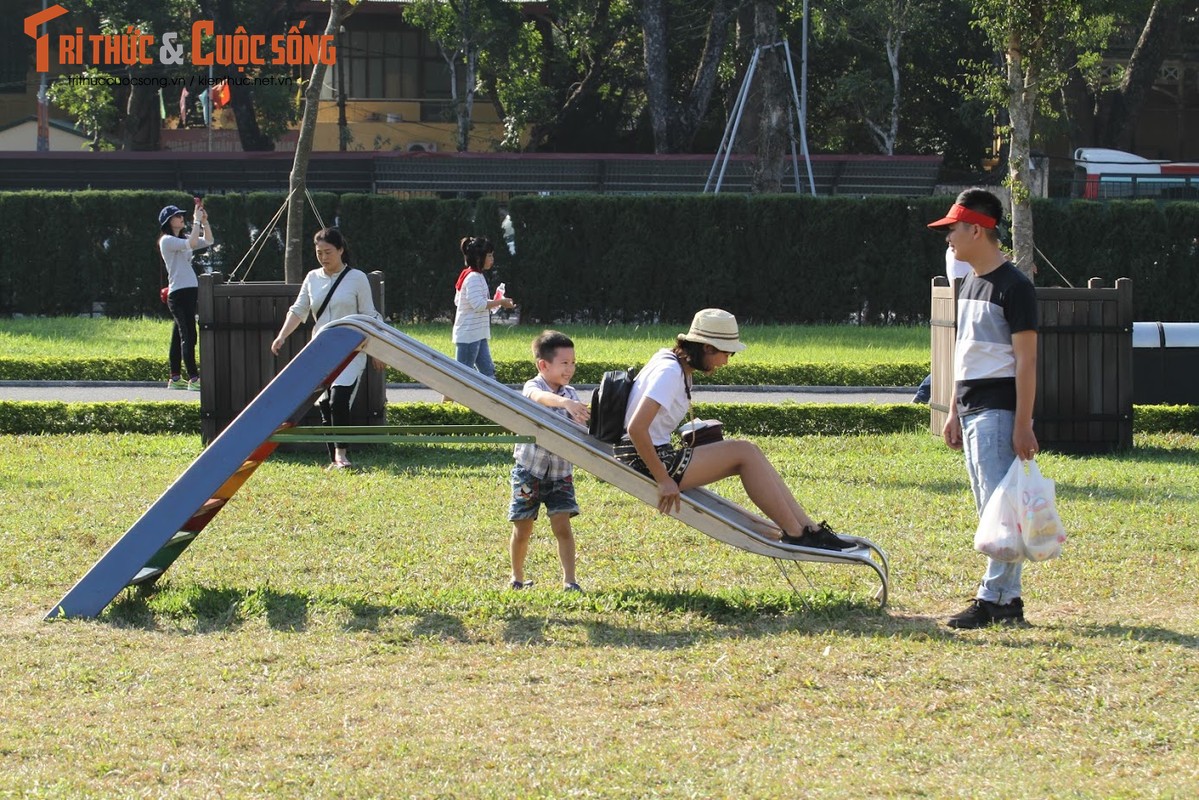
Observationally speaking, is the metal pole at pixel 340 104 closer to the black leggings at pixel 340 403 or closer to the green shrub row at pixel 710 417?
the green shrub row at pixel 710 417

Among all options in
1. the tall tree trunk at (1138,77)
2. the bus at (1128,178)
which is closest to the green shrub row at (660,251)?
the bus at (1128,178)

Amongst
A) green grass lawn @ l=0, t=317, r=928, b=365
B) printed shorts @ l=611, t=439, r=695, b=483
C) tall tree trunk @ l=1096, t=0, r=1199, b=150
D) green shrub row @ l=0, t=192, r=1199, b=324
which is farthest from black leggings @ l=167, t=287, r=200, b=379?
tall tree trunk @ l=1096, t=0, r=1199, b=150

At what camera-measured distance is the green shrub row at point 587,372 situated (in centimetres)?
1728

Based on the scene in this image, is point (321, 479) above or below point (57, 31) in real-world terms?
below

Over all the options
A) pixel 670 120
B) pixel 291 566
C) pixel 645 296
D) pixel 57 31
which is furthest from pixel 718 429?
pixel 57 31

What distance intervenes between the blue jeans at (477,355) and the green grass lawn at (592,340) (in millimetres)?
5542

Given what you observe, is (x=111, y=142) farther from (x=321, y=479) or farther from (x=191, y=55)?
(x=321, y=479)

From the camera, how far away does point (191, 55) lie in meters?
38.2

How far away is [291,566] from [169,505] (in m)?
1.14

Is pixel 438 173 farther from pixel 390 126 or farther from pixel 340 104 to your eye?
pixel 390 126

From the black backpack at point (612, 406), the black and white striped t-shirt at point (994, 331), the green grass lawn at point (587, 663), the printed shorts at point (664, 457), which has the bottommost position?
the green grass lawn at point (587, 663)

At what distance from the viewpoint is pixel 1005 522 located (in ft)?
20.9

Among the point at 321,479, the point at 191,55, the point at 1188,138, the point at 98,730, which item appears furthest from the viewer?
the point at 1188,138

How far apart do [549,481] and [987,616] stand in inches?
83.9
